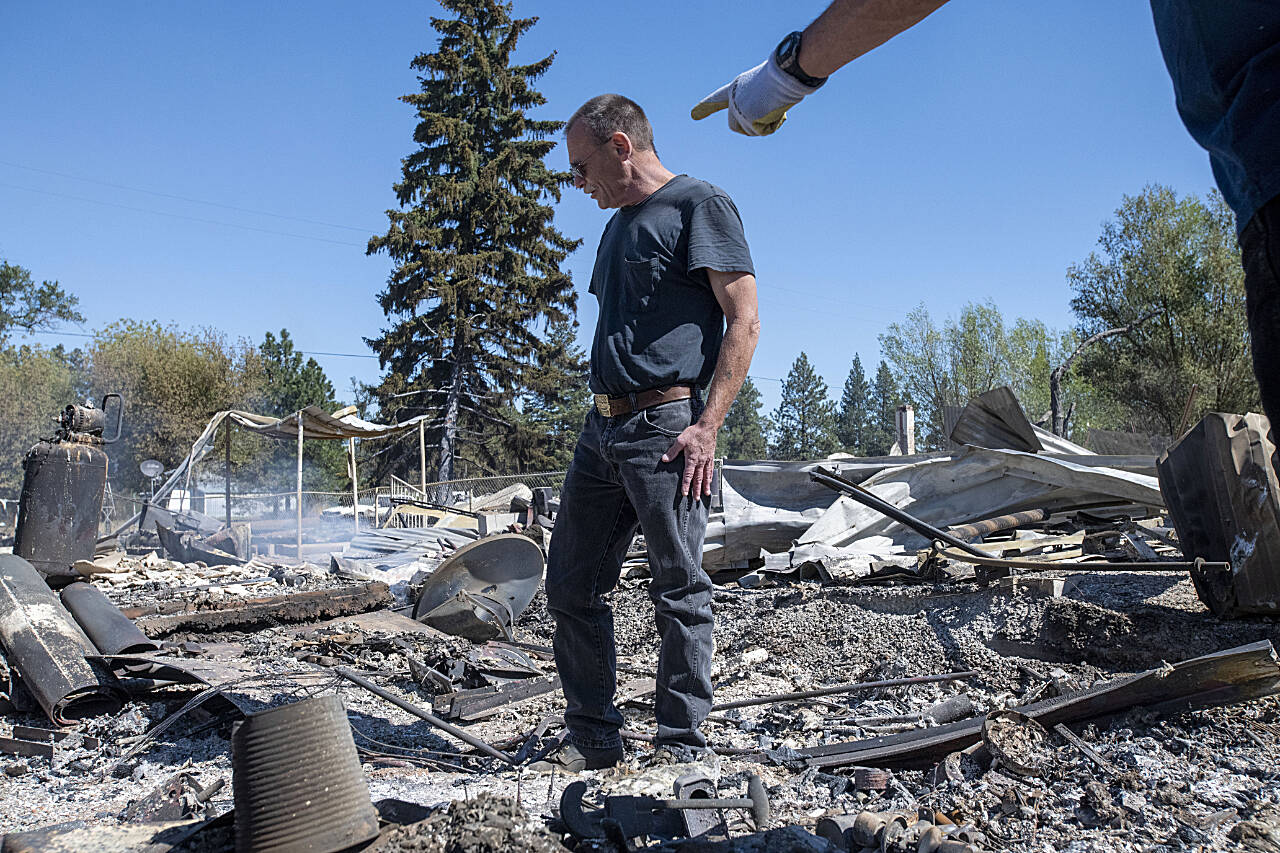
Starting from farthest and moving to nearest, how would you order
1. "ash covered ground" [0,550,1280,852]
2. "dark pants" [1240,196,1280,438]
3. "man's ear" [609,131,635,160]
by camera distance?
"man's ear" [609,131,635,160] < "ash covered ground" [0,550,1280,852] < "dark pants" [1240,196,1280,438]

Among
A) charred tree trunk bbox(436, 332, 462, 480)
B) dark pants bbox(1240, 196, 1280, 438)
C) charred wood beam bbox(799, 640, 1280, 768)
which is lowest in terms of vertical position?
charred wood beam bbox(799, 640, 1280, 768)

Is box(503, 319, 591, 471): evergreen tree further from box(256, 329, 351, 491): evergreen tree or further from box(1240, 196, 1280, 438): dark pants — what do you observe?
box(1240, 196, 1280, 438): dark pants

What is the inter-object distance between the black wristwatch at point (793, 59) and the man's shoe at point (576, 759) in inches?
80.8

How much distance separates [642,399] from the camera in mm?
2680

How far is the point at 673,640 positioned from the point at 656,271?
1.21 metres

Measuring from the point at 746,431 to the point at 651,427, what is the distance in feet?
249

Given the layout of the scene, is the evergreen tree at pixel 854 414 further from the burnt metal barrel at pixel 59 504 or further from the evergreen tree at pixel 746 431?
the burnt metal barrel at pixel 59 504

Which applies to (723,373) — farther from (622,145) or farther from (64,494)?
(64,494)

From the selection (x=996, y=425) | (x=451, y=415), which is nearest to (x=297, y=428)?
(x=996, y=425)

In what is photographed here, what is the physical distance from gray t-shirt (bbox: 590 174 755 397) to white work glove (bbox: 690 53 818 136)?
85 cm

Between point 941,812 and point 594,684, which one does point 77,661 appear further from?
point 941,812

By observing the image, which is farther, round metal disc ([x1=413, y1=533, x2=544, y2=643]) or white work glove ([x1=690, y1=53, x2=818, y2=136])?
round metal disc ([x1=413, y1=533, x2=544, y2=643])

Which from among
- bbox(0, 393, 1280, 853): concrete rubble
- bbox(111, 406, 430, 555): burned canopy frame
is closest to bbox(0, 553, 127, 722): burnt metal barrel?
bbox(0, 393, 1280, 853): concrete rubble

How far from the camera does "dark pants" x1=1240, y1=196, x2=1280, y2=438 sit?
0.98m
